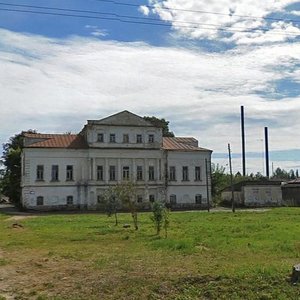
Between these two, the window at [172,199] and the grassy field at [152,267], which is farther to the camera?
the window at [172,199]

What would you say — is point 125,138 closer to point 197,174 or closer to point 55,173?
point 55,173

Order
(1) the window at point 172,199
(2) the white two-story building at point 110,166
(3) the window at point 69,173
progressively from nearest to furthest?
(2) the white two-story building at point 110,166 < (3) the window at point 69,173 < (1) the window at point 172,199

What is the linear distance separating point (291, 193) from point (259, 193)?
6900 mm

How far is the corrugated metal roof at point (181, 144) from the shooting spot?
224 feet

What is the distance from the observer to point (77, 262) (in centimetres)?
1564

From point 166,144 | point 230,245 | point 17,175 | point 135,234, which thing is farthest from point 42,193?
point 230,245

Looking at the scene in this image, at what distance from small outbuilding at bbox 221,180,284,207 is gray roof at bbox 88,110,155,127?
16.5m

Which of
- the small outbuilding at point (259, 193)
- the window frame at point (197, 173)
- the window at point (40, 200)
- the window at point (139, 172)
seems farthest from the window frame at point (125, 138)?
the small outbuilding at point (259, 193)

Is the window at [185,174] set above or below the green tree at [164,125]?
below

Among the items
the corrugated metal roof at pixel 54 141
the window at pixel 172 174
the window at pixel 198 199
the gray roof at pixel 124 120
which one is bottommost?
the window at pixel 198 199

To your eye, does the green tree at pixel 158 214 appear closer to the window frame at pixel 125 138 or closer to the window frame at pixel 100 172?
the window frame at pixel 100 172

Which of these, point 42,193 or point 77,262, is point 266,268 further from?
point 42,193

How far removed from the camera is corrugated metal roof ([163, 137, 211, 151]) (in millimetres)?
68250

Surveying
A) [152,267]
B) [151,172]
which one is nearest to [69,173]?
[151,172]
